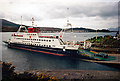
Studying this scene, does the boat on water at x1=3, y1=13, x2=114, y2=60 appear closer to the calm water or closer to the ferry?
the ferry

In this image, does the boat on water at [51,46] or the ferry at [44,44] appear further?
the ferry at [44,44]

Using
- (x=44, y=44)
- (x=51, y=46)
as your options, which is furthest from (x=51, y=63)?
(x=44, y=44)

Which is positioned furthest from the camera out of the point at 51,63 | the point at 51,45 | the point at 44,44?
the point at 44,44

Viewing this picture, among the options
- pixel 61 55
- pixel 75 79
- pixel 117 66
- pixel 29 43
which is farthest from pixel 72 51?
pixel 29 43

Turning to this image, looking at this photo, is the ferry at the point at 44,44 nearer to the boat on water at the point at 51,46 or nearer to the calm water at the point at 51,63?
the boat on water at the point at 51,46

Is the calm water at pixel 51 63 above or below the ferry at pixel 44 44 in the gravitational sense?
below

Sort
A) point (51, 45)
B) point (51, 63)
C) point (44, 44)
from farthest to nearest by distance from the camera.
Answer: point (44, 44)
point (51, 45)
point (51, 63)

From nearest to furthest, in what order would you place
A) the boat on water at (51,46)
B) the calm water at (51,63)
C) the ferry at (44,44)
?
the calm water at (51,63), the boat on water at (51,46), the ferry at (44,44)

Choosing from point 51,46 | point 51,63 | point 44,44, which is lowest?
point 51,63

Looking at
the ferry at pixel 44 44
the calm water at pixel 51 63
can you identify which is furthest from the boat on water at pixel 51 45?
the calm water at pixel 51 63

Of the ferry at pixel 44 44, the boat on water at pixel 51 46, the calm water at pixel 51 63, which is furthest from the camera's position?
the ferry at pixel 44 44

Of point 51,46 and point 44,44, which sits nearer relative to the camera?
point 51,46

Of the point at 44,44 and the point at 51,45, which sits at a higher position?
the point at 44,44

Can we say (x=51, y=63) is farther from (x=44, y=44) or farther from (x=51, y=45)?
(x=44, y=44)
